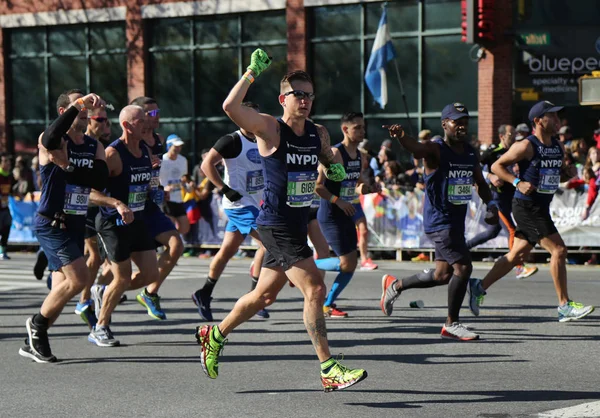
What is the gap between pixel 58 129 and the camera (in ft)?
27.4

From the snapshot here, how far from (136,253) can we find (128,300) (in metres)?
3.89

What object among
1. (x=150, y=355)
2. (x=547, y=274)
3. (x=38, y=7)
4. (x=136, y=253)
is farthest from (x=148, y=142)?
(x=38, y=7)

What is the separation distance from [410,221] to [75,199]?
33.1 ft

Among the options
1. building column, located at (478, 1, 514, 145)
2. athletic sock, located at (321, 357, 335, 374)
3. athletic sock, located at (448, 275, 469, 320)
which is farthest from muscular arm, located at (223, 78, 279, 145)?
building column, located at (478, 1, 514, 145)

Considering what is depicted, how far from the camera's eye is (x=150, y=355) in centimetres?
920

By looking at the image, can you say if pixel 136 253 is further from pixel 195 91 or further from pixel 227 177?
pixel 195 91

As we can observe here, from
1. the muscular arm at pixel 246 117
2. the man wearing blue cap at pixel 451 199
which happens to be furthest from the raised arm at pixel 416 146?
the muscular arm at pixel 246 117

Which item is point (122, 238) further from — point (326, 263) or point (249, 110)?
point (249, 110)

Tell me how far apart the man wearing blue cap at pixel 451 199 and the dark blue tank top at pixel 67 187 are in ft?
8.78

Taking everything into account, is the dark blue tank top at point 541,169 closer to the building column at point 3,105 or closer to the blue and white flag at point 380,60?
the blue and white flag at point 380,60

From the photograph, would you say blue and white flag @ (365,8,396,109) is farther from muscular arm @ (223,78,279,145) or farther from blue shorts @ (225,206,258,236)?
muscular arm @ (223,78,279,145)

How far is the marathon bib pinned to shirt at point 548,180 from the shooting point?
10.9m

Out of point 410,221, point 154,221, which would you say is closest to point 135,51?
point 410,221

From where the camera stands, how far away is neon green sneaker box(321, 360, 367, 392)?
7117 millimetres
